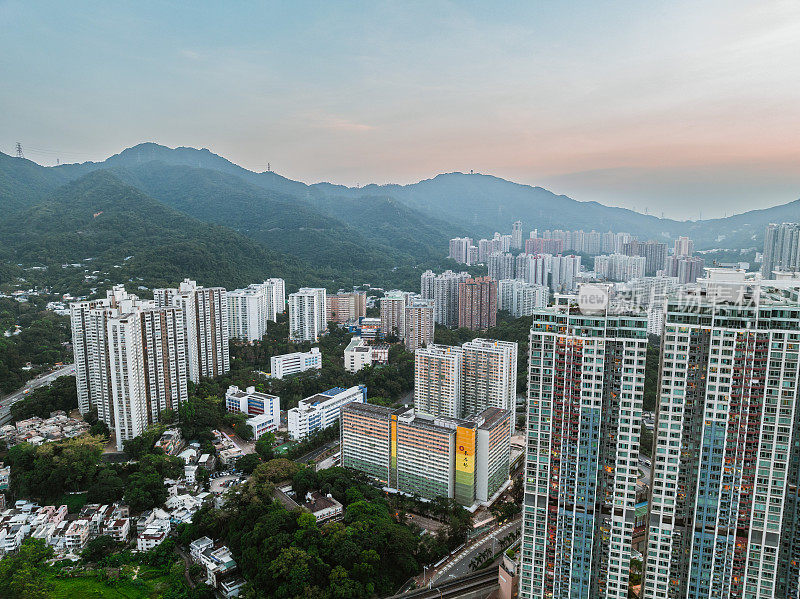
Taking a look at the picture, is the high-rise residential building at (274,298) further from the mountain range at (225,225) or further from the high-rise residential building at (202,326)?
the high-rise residential building at (202,326)

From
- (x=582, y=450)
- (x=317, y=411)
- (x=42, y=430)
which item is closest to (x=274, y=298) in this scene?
(x=317, y=411)

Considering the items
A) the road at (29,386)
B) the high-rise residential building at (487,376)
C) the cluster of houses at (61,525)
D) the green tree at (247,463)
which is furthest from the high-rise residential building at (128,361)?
the high-rise residential building at (487,376)

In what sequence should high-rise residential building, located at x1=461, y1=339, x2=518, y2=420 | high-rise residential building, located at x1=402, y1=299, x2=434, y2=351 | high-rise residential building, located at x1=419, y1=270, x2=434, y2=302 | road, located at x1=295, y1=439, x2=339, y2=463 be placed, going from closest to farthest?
road, located at x1=295, y1=439, x2=339, y2=463 < high-rise residential building, located at x1=461, y1=339, x2=518, y2=420 < high-rise residential building, located at x1=402, y1=299, x2=434, y2=351 < high-rise residential building, located at x1=419, y1=270, x2=434, y2=302

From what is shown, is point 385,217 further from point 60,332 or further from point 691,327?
point 691,327

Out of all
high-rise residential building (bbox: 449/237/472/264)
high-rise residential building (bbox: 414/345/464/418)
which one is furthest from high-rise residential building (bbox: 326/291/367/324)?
high-rise residential building (bbox: 449/237/472/264)

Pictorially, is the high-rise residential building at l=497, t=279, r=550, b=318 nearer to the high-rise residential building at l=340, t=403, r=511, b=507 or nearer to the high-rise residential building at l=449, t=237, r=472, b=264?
the high-rise residential building at l=449, t=237, r=472, b=264

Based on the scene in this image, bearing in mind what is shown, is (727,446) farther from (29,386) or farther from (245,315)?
(245,315)
